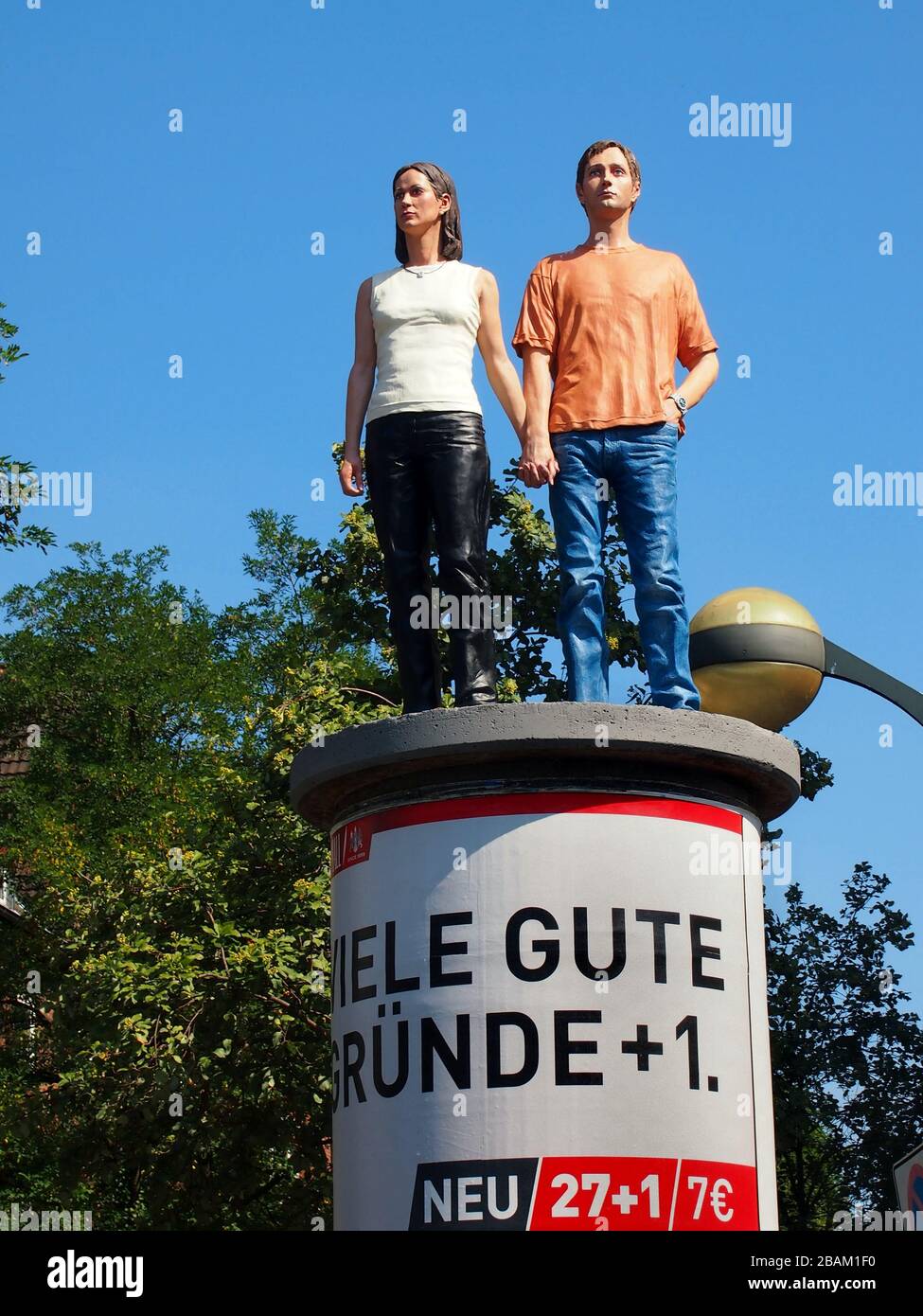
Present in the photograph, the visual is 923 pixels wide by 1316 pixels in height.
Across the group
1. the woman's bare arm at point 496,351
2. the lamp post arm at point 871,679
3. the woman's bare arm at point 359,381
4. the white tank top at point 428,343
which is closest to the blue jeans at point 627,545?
the woman's bare arm at point 496,351

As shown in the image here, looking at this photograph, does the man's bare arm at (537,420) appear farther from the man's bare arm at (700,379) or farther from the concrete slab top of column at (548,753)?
the concrete slab top of column at (548,753)

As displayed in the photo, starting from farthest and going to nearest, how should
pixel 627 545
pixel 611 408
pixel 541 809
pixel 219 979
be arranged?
pixel 219 979
pixel 611 408
pixel 627 545
pixel 541 809

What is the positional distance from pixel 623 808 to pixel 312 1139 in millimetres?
10839

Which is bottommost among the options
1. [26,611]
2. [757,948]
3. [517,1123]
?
[517,1123]

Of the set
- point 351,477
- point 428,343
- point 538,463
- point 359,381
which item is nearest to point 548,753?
point 538,463

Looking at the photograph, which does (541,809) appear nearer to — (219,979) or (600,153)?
(600,153)

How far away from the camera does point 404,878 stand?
342 inches

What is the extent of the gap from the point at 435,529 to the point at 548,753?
145cm

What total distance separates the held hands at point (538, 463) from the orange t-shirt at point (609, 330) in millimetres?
170

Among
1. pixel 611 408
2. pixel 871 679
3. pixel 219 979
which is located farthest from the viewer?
pixel 219 979

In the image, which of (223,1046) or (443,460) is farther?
(223,1046)

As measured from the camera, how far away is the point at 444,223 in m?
9.81
